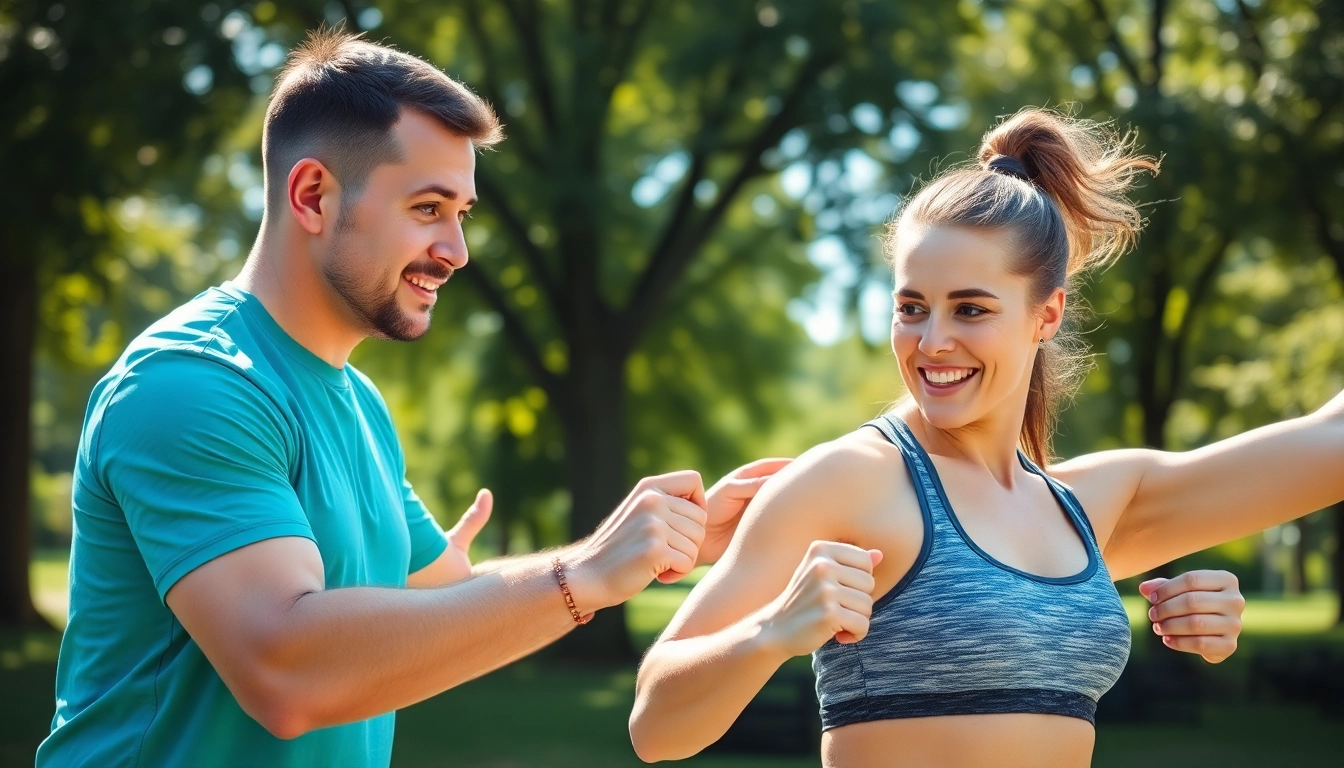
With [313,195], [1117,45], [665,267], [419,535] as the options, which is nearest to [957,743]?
[419,535]

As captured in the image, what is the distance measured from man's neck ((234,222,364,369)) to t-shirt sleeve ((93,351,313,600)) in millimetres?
438

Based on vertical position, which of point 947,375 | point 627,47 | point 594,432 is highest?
point 627,47

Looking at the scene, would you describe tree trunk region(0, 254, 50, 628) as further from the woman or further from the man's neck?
the woman

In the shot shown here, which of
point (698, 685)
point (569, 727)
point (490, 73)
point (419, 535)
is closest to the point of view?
point (698, 685)

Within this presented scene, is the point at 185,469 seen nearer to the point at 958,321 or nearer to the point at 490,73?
the point at 958,321

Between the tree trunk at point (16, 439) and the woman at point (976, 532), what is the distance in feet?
60.6

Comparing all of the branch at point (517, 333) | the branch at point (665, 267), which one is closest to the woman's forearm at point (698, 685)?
the branch at point (517, 333)

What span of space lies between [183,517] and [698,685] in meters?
1.06

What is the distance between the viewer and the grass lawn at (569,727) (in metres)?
11.7

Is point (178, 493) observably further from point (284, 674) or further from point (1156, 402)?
point (1156, 402)

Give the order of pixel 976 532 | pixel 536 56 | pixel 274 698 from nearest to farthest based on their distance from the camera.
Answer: pixel 274 698, pixel 976 532, pixel 536 56

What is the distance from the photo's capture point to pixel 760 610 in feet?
8.66

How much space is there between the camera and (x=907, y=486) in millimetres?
2988

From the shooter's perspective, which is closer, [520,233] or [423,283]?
[423,283]
